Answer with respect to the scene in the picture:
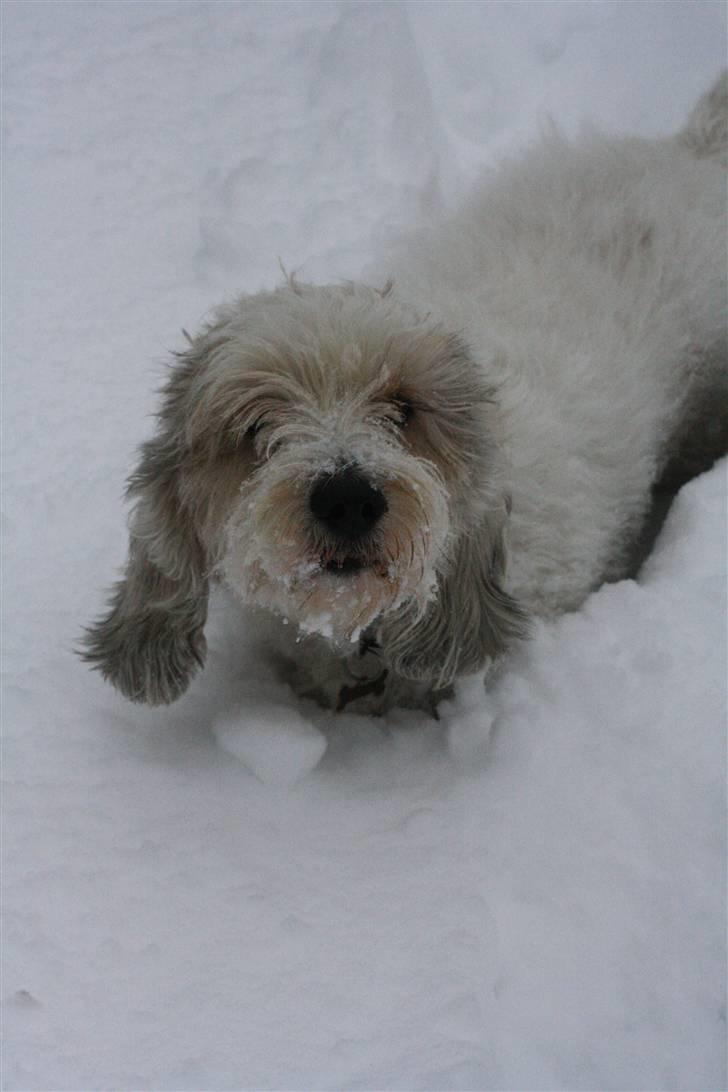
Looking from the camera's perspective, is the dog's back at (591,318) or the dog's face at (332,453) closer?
the dog's face at (332,453)

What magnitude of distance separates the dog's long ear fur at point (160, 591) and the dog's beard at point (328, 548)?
0.26 metres

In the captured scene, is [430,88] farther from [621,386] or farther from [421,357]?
[421,357]

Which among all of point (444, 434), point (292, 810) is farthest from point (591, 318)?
point (292, 810)

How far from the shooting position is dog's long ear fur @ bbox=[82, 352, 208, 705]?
284 cm

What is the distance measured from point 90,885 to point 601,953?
1.17 metres

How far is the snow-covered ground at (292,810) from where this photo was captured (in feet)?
7.30

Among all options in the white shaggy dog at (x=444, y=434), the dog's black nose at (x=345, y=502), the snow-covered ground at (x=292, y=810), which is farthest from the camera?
the white shaggy dog at (x=444, y=434)

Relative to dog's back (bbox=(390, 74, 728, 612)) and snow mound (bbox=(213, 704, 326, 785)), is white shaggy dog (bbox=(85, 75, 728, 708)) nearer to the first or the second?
dog's back (bbox=(390, 74, 728, 612))

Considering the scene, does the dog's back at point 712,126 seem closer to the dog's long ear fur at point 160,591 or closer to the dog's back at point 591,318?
the dog's back at point 591,318

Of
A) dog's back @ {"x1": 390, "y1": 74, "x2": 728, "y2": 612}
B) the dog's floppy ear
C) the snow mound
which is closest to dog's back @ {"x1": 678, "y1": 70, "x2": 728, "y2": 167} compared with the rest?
dog's back @ {"x1": 390, "y1": 74, "x2": 728, "y2": 612}

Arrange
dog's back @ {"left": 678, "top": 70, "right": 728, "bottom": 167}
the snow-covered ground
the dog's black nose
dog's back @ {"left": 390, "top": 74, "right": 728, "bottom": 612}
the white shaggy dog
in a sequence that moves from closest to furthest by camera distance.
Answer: the snow-covered ground
the dog's black nose
the white shaggy dog
dog's back @ {"left": 390, "top": 74, "right": 728, "bottom": 612}
dog's back @ {"left": 678, "top": 70, "right": 728, "bottom": 167}

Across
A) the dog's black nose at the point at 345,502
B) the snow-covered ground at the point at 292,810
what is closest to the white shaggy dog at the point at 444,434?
the dog's black nose at the point at 345,502

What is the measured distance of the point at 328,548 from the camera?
242cm

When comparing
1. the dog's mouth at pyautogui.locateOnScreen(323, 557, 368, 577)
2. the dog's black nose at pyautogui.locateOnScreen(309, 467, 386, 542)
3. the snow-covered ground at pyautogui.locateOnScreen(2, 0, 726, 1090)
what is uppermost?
the dog's black nose at pyautogui.locateOnScreen(309, 467, 386, 542)
